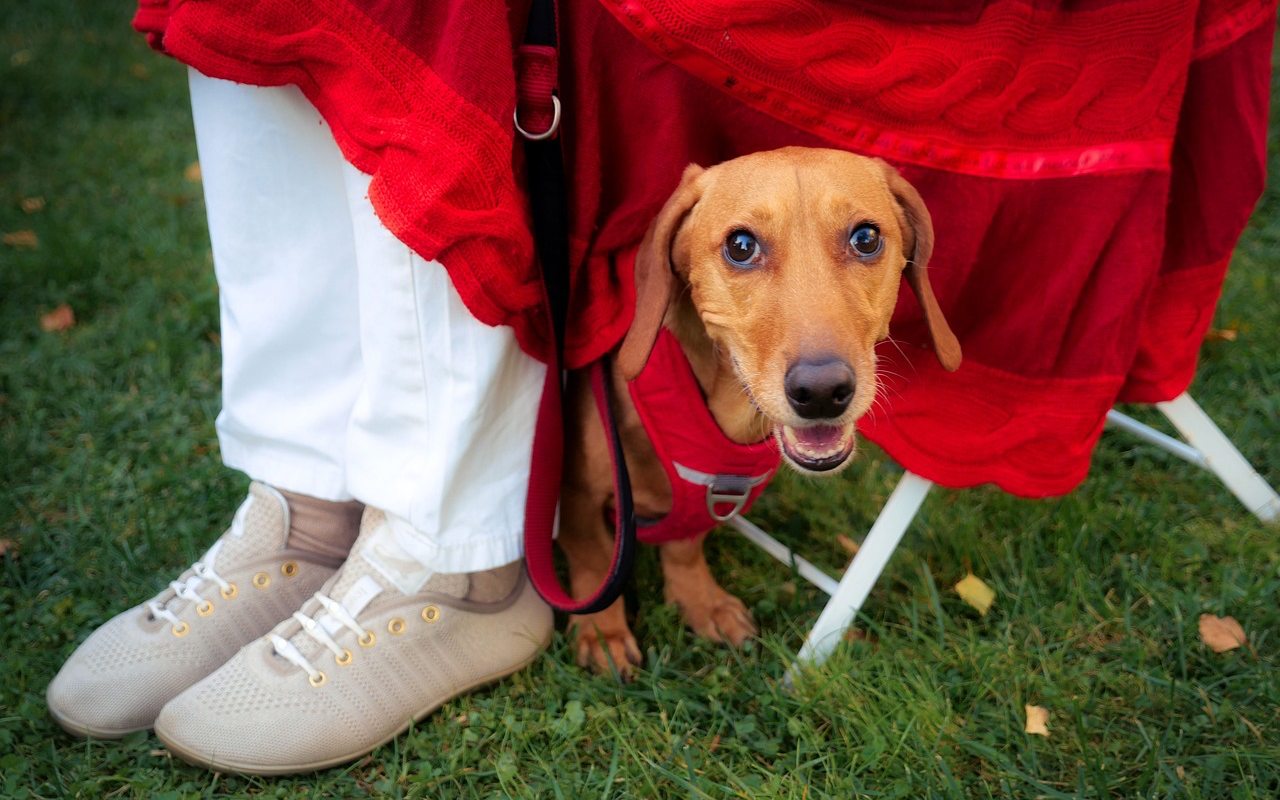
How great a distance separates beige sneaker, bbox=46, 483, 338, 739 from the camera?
2.24 m

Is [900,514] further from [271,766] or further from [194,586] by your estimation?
[194,586]

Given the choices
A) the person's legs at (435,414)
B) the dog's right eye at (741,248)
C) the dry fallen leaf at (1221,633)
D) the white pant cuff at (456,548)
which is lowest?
the dry fallen leaf at (1221,633)

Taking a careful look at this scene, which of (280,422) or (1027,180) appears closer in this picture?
(1027,180)

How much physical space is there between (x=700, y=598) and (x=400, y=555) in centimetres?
81

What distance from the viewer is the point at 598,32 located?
2014mm

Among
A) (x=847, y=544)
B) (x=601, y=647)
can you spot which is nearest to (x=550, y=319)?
(x=601, y=647)

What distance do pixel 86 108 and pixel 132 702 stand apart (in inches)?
192

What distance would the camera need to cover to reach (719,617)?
2631mm

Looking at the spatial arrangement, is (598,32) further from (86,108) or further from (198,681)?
Result: (86,108)

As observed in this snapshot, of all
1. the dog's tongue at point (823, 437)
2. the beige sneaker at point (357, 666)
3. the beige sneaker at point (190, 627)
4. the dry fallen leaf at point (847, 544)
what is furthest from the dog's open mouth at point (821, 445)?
the beige sneaker at point (190, 627)

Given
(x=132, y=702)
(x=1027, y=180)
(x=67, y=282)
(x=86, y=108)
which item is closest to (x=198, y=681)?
(x=132, y=702)

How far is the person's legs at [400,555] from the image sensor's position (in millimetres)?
2059

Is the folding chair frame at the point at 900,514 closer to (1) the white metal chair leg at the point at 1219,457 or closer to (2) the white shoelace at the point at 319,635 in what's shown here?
(1) the white metal chair leg at the point at 1219,457

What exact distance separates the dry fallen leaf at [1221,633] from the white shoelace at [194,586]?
7.68ft
